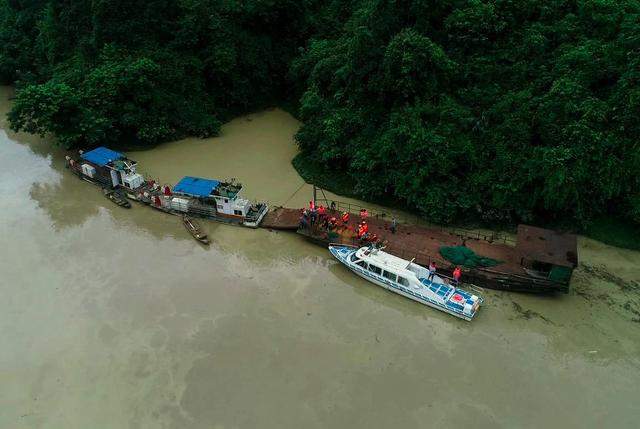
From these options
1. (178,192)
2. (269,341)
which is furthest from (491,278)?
(178,192)

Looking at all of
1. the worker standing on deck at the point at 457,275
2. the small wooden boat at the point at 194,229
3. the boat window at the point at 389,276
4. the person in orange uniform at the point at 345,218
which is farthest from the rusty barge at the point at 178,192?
the worker standing on deck at the point at 457,275

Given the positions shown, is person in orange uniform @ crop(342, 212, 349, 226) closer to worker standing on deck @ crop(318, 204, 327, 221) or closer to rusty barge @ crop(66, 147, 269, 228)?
worker standing on deck @ crop(318, 204, 327, 221)

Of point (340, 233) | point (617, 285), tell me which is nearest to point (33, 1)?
point (340, 233)

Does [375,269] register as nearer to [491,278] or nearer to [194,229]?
[491,278]

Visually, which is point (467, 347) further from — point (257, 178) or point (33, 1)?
point (33, 1)

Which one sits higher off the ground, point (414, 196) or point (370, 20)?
point (370, 20)
